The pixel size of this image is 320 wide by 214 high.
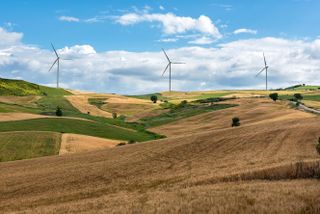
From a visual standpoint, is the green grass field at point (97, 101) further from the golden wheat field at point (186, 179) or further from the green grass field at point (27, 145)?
the golden wheat field at point (186, 179)

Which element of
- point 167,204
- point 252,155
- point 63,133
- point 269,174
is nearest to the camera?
point 167,204

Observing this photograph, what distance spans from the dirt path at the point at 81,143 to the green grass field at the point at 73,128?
604 cm

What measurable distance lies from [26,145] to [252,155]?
3829 centimetres

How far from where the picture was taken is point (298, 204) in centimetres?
1703

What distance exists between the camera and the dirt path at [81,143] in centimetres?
6544

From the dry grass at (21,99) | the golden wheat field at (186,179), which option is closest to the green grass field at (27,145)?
the golden wheat field at (186,179)

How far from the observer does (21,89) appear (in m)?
172

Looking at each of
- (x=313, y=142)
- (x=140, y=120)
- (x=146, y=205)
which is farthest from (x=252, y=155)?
(x=140, y=120)

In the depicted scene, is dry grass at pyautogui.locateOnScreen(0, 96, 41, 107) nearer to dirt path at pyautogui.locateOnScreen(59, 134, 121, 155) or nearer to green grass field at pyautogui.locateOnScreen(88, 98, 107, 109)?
green grass field at pyautogui.locateOnScreen(88, 98, 107, 109)

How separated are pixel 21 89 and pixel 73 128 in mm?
90223

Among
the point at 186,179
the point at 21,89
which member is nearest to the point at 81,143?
the point at 186,179

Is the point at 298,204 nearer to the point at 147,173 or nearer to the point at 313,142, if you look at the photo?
the point at 147,173

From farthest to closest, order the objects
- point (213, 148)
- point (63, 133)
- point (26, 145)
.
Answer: point (63, 133) < point (26, 145) < point (213, 148)

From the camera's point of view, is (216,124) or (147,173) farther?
(216,124)
